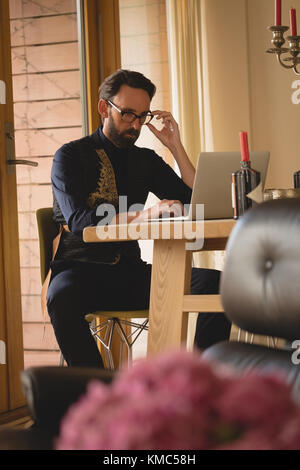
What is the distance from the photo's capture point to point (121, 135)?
2.82m

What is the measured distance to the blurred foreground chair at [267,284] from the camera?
1096 millimetres

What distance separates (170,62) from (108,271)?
1.63m

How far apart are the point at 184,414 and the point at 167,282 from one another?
1.39 m

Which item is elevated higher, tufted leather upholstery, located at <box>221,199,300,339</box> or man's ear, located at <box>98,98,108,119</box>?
man's ear, located at <box>98,98,108,119</box>

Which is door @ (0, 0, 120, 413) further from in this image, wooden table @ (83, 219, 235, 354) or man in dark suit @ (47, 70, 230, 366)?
wooden table @ (83, 219, 235, 354)

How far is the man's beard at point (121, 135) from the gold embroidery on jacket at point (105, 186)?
3.2 inches

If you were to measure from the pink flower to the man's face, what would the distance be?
7.46 feet

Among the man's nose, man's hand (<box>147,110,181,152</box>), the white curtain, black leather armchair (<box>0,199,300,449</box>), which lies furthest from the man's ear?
black leather armchair (<box>0,199,300,449</box>)

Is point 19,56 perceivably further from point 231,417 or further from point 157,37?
point 231,417

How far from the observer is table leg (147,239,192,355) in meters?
1.89

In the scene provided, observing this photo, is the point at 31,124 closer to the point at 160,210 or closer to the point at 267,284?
the point at 160,210

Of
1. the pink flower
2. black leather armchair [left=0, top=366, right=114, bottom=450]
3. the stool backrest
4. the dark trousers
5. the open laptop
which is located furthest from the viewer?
the stool backrest

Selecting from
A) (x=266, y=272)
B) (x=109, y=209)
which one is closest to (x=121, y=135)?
(x=109, y=209)
